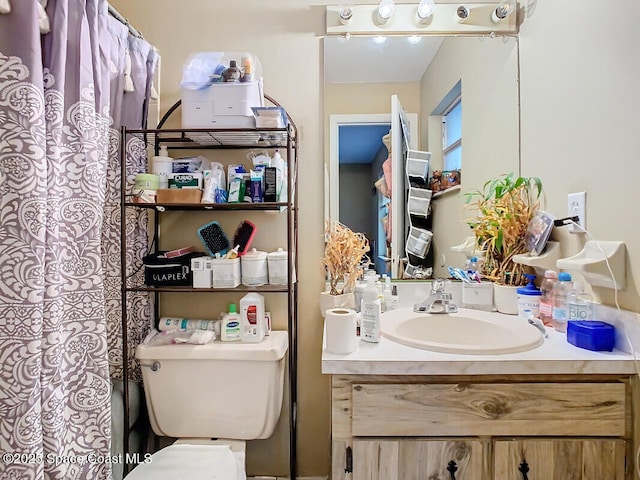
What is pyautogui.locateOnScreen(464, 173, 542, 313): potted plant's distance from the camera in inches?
50.9

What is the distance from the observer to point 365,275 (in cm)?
139

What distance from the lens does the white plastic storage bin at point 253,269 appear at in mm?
1235

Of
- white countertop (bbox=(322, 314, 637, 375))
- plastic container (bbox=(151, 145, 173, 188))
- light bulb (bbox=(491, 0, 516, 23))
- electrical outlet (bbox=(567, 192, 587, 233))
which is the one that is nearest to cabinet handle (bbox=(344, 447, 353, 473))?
white countertop (bbox=(322, 314, 637, 375))

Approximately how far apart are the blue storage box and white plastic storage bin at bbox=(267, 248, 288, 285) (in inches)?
35.0

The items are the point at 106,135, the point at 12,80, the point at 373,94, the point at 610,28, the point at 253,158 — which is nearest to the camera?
the point at 12,80

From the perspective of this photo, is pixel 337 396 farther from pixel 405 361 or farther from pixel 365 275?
pixel 365 275

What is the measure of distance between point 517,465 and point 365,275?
74cm

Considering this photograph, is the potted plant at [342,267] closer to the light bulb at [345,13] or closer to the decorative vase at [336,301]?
the decorative vase at [336,301]

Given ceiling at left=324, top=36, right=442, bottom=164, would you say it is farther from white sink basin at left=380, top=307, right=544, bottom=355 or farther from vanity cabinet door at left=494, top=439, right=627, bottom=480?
vanity cabinet door at left=494, top=439, right=627, bottom=480

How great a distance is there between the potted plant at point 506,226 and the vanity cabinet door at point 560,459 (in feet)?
1.80

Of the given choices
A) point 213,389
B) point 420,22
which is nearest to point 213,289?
point 213,389

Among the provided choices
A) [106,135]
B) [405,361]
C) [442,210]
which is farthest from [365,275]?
[106,135]

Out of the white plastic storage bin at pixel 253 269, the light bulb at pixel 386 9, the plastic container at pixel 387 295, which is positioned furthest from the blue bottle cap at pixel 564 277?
the light bulb at pixel 386 9

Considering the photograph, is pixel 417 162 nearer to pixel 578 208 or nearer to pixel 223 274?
pixel 578 208
